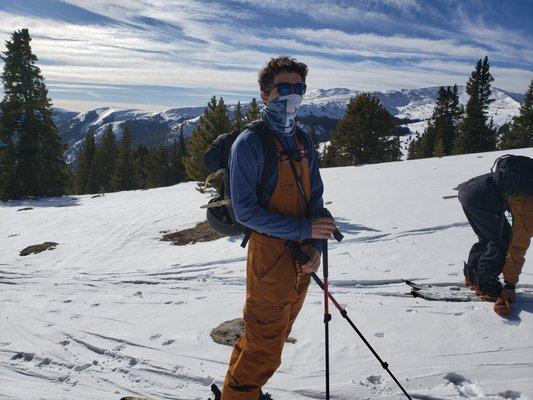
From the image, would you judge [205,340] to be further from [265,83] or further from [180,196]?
[180,196]

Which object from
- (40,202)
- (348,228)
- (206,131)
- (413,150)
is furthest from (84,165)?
(413,150)

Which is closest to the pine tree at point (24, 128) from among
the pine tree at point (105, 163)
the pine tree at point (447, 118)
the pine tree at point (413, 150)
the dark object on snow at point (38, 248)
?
the dark object on snow at point (38, 248)

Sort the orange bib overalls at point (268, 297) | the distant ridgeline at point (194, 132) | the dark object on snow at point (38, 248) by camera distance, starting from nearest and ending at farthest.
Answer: the orange bib overalls at point (268, 297) < the dark object on snow at point (38, 248) < the distant ridgeline at point (194, 132)

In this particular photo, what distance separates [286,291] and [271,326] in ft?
1.07

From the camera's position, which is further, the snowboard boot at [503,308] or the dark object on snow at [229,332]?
the dark object on snow at [229,332]

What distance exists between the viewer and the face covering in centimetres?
335

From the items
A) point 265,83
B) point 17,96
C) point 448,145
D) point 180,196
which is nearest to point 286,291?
point 265,83

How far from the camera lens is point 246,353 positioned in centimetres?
341

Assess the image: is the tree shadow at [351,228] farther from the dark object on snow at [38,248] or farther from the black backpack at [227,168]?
the dark object on snow at [38,248]

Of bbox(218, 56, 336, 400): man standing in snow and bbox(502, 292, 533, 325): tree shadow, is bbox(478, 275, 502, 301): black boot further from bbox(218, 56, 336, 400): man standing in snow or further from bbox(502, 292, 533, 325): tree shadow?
bbox(218, 56, 336, 400): man standing in snow

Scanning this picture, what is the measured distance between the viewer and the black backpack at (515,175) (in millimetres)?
5227

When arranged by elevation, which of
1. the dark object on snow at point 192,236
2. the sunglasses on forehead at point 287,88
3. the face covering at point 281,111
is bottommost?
the dark object on snow at point 192,236

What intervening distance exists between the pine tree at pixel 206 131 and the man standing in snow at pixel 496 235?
1613cm

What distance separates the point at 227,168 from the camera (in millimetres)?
3541
